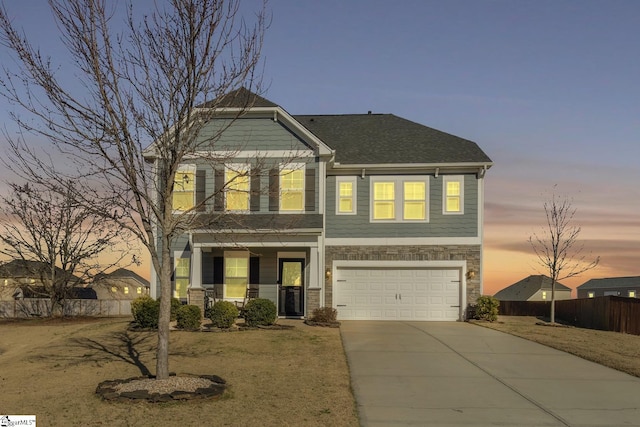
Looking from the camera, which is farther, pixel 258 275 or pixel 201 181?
pixel 258 275

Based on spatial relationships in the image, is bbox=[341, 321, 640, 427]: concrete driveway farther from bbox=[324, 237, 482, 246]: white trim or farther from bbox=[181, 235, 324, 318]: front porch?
bbox=[324, 237, 482, 246]: white trim

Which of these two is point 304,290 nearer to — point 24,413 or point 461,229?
point 461,229

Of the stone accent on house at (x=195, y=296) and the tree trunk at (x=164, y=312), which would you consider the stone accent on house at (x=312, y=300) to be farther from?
the tree trunk at (x=164, y=312)

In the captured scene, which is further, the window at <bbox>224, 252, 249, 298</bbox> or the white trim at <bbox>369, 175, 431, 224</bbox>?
the white trim at <bbox>369, 175, 431, 224</bbox>

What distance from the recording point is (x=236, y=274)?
2364 centimetres

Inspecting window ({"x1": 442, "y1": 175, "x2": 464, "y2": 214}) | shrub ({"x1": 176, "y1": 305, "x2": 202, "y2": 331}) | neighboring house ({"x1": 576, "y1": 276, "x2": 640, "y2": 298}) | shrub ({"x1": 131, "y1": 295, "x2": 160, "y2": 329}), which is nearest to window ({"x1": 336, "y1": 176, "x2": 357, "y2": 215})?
window ({"x1": 442, "y1": 175, "x2": 464, "y2": 214})

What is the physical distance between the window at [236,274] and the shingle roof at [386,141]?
17.1 feet

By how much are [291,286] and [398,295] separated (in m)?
4.02

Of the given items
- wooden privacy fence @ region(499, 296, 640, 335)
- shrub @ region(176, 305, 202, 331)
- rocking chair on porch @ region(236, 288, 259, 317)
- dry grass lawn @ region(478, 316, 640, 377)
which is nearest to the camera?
dry grass lawn @ region(478, 316, 640, 377)

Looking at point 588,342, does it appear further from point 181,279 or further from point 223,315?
point 181,279

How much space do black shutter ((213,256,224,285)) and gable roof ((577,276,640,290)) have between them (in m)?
54.5

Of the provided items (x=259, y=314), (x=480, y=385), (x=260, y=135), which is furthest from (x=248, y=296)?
(x=480, y=385)

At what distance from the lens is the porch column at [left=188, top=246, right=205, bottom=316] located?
21703mm

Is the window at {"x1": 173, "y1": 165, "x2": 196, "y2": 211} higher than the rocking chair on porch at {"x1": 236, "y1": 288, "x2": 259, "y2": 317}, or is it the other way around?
the window at {"x1": 173, "y1": 165, "x2": 196, "y2": 211}
